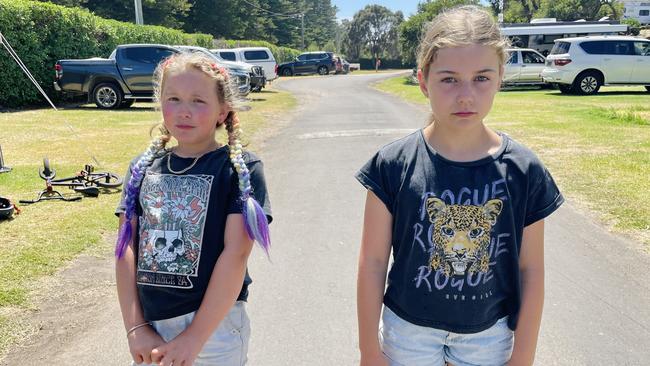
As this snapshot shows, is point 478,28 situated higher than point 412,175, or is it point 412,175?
point 478,28

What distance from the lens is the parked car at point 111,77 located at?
1566cm

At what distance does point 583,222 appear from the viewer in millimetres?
5492

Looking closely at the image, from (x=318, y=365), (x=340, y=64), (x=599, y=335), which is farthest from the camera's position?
(x=340, y=64)

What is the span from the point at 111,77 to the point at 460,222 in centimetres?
1594

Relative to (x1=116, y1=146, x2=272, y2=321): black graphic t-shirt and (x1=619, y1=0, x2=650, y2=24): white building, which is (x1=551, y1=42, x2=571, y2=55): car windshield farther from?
(x1=619, y1=0, x2=650, y2=24): white building

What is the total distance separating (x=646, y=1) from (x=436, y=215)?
9500cm

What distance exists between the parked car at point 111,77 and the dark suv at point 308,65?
2746cm

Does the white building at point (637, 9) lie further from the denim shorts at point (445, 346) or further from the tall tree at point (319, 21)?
the denim shorts at point (445, 346)

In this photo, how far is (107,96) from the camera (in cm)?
1627

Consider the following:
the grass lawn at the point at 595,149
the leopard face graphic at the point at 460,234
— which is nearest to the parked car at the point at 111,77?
the grass lawn at the point at 595,149

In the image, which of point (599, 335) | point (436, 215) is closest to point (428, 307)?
point (436, 215)

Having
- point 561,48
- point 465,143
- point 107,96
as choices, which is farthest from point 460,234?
point 561,48

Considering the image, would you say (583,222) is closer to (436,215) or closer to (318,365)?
(318,365)

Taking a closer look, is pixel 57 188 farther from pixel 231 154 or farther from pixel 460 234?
pixel 460 234
